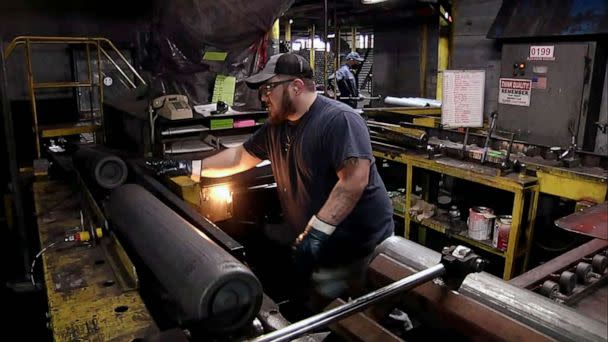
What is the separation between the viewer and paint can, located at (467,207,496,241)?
119 inches

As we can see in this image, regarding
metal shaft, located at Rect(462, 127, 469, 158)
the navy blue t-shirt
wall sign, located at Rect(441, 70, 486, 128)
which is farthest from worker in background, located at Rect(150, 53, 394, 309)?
wall sign, located at Rect(441, 70, 486, 128)

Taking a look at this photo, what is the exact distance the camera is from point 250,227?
2.68 metres

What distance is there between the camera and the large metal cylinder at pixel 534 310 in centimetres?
89

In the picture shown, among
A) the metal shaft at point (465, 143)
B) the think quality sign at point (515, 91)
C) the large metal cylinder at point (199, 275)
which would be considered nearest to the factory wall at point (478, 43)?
the think quality sign at point (515, 91)

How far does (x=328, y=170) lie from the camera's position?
1.90 metres

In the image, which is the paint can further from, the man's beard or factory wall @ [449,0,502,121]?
factory wall @ [449,0,502,121]

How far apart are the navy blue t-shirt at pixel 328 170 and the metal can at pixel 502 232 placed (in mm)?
1199

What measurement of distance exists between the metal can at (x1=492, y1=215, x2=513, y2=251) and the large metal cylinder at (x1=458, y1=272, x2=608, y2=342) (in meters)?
1.98

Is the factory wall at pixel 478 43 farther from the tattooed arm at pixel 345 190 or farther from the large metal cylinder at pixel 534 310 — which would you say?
the large metal cylinder at pixel 534 310

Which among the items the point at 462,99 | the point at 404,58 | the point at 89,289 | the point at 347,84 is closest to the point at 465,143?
A: the point at 462,99

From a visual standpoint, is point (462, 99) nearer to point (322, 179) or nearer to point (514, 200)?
point (514, 200)

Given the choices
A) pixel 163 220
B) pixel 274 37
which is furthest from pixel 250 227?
pixel 274 37

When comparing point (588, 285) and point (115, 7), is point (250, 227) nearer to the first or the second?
point (588, 285)

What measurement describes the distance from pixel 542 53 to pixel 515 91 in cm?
36
